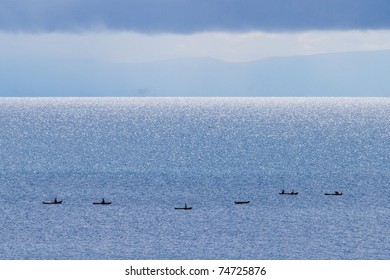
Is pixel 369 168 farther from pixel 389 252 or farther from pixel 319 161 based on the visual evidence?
pixel 389 252

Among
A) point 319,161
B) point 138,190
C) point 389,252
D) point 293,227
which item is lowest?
point 389,252

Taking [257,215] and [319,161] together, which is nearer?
[257,215]

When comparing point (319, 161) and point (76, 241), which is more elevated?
point (319, 161)

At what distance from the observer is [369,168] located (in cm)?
15162

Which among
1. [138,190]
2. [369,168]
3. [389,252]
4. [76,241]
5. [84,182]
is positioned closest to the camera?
[389,252]

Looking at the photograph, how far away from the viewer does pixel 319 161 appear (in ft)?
552

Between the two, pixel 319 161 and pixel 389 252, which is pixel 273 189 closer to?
pixel 389 252

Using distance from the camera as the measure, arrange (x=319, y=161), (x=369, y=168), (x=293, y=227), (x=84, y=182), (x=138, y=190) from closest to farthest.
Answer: (x=293, y=227)
(x=138, y=190)
(x=84, y=182)
(x=369, y=168)
(x=319, y=161)

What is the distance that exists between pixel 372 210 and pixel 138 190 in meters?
34.1

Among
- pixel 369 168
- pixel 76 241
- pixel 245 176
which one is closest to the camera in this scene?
pixel 76 241

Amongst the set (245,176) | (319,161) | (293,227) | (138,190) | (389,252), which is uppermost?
(319,161)

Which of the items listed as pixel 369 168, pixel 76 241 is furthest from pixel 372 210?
pixel 369 168

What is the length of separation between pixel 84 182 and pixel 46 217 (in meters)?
34.6

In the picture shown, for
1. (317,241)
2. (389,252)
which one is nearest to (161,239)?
(317,241)
